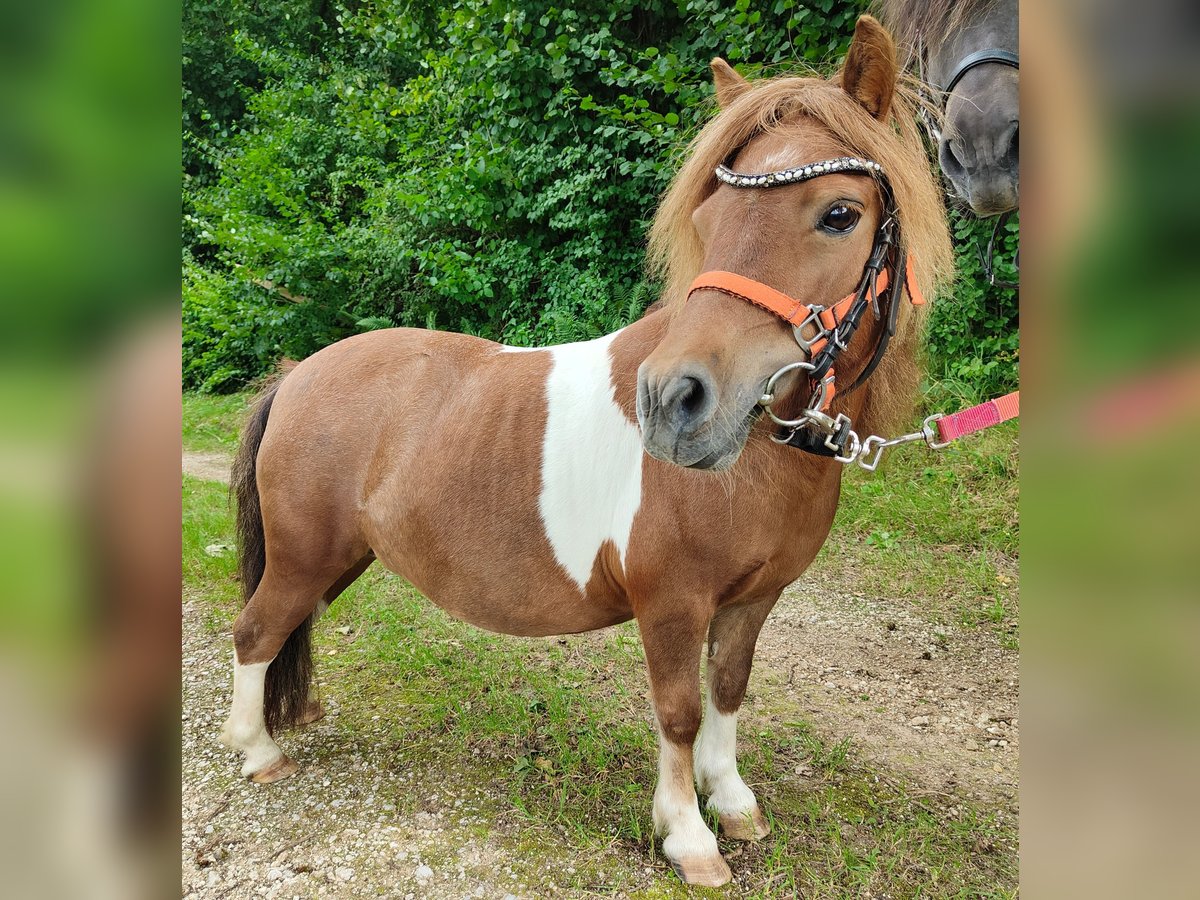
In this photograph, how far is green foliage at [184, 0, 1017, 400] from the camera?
19.6 ft

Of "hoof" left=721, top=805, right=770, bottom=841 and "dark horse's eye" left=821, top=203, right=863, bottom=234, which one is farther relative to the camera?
"hoof" left=721, top=805, right=770, bottom=841

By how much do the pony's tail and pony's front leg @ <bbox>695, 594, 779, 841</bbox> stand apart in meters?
1.50

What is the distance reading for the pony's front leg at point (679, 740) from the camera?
1.91 metres

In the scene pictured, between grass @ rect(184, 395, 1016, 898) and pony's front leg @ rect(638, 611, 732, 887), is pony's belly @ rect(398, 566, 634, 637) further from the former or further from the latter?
grass @ rect(184, 395, 1016, 898)

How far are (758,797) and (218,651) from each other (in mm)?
2661

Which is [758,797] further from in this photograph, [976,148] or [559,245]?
[559,245]

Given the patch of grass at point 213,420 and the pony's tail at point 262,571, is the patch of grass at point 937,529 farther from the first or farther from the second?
the patch of grass at point 213,420

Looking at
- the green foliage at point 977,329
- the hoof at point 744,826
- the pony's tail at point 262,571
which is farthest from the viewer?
the green foliage at point 977,329

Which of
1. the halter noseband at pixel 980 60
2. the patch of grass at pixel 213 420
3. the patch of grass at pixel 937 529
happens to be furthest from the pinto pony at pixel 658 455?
the patch of grass at pixel 213 420

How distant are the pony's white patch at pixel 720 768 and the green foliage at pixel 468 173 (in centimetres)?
410

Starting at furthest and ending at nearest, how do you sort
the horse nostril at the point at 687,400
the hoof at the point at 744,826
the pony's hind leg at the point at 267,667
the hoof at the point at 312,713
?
the hoof at the point at 312,713
the pony's hind leg at the point at 267,667
the hoof at the point at 744,826
the horse nostril at the point at 687,400

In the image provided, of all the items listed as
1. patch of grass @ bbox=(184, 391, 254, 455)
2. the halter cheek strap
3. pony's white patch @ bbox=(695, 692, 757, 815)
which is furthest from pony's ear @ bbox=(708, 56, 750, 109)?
patch of grass @ bbox=(184, 391, 254, 455)
